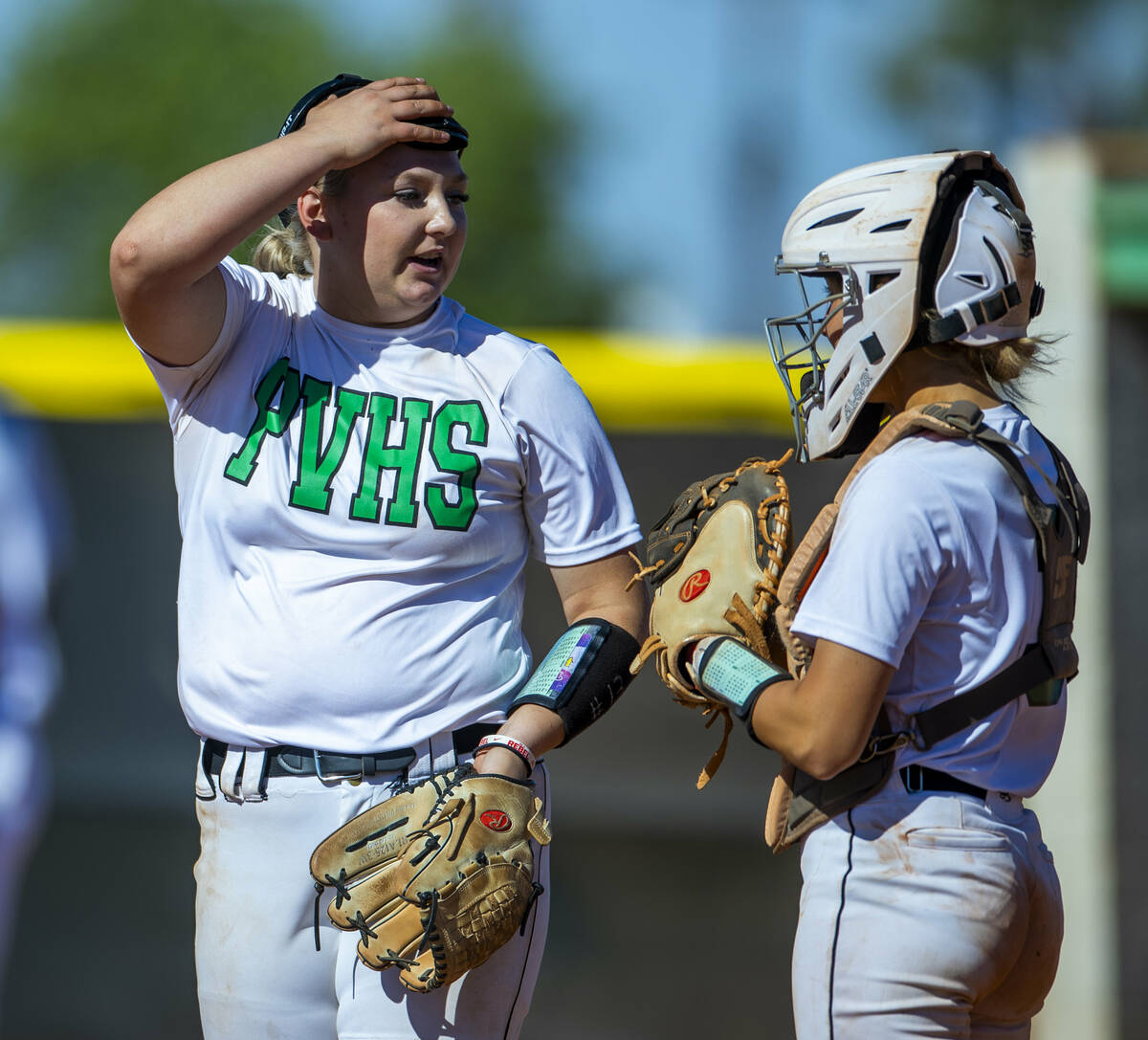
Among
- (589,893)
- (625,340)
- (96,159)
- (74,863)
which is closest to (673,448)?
(625,340)

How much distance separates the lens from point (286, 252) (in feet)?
10.3

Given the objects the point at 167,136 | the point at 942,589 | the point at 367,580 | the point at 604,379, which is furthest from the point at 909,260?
the point at 167,136

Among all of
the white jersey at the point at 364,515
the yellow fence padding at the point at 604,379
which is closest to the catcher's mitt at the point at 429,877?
the white jersey at the point at 364,515

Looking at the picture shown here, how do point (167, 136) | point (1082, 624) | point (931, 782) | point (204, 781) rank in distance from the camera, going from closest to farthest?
point (931, 782) < point (204, 781) < point (1082, 624) < point (167, 136)

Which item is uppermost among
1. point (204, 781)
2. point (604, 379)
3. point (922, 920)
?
point (604, 379)

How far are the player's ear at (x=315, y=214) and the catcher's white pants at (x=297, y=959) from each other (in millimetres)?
1067

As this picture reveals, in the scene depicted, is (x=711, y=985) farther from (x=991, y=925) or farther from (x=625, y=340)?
(x=991, y=925)

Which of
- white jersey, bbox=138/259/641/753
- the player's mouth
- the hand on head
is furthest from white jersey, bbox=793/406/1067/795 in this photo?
the hand on head

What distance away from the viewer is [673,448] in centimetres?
564

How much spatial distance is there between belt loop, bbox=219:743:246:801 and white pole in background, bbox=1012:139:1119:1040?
367cm

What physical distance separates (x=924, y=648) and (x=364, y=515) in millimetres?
1038

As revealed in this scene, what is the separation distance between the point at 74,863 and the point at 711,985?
2637 millimetres

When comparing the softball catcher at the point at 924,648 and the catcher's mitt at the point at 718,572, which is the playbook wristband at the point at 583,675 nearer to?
the catcher's mitt at the point at 718,572

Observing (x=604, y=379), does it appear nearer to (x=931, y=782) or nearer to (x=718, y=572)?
(x=718, y=572)
